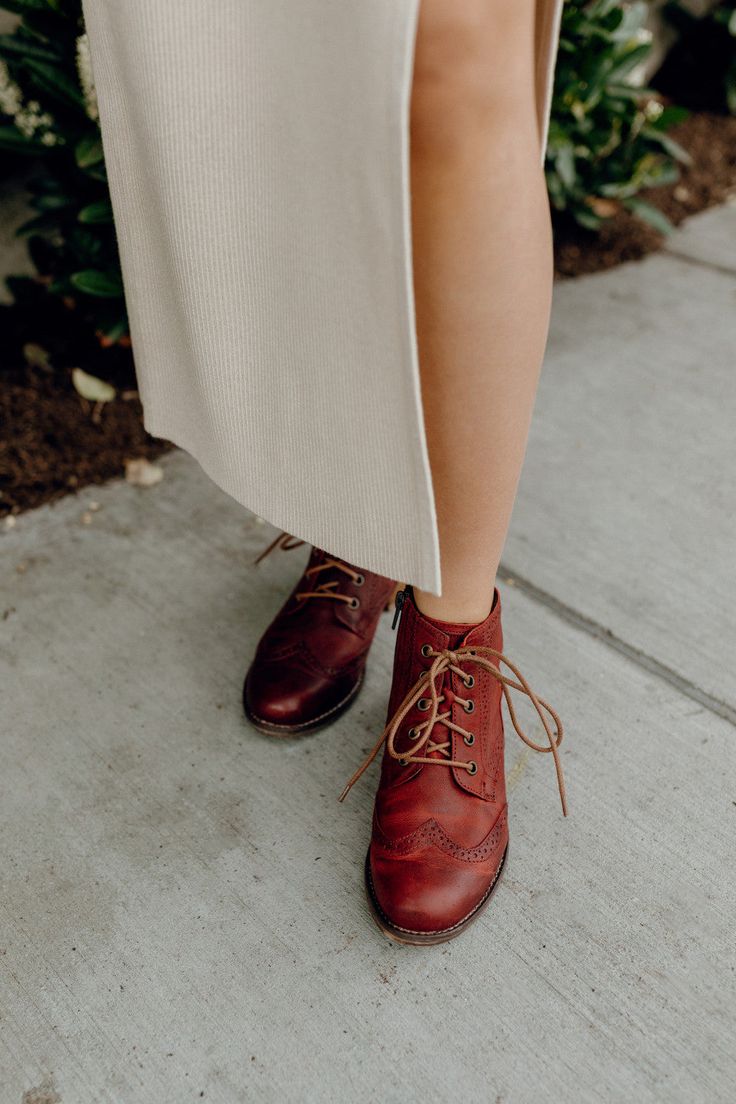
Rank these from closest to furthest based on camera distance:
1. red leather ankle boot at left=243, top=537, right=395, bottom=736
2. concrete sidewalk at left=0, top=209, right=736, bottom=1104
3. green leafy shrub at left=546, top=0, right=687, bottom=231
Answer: concrete sidewalk at left=0, top=209, right=736, bottom=1104 < red leather ankle boot at left=243, top=537, right=395, bottom=736 < green leafy shrub at left=546, top=0, right=687, bottom=231

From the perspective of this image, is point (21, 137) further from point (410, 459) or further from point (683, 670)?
point (683, 670)

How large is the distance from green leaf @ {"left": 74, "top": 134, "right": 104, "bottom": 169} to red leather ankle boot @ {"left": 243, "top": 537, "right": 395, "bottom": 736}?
83cm

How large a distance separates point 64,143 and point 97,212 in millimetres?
173

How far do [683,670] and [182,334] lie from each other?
0.81 metres

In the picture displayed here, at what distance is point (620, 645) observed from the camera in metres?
1.32

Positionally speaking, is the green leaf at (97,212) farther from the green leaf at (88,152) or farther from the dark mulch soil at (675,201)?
the dark mulch soil at (675,201)

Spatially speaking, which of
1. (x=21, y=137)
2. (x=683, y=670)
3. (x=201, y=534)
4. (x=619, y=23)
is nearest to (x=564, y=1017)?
(x=683, y=670)

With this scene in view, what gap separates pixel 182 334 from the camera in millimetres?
1101

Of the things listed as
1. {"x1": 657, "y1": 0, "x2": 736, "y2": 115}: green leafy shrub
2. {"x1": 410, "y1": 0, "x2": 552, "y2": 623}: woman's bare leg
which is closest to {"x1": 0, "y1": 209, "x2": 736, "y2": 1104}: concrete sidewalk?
{"x1": 410, "y1": 0, "x2": 552, "y2": 623}: woman's bare leg

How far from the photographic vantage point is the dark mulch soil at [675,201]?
2.35 meters

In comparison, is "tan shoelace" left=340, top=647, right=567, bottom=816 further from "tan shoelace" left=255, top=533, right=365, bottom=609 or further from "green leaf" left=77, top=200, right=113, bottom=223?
"green leaf" left=77, top=200, right=113, bottom=223

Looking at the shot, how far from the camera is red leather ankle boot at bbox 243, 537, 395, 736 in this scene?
3.88ft

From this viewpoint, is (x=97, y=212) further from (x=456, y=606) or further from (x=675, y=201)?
(x=675, y=201)

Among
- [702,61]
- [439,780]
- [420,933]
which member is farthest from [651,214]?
[420,933]
